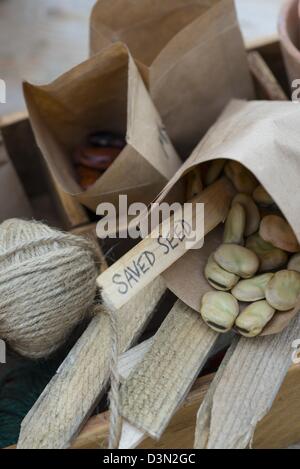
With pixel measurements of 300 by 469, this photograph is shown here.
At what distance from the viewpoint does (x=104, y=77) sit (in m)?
0.66

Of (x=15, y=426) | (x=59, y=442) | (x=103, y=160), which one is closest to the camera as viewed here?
(x=59, y=442)

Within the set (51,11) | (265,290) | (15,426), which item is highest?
(51,11)

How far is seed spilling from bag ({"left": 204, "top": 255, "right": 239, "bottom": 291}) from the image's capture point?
550 millimetres

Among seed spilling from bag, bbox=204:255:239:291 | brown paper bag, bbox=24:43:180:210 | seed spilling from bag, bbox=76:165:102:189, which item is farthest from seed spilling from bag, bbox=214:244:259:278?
seed spilling from bag, bbox=76:165:102:189

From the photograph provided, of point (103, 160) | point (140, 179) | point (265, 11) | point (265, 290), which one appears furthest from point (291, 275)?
point (265, 11)

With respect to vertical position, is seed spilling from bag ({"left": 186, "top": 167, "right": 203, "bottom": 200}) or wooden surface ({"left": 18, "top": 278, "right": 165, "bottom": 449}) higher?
seed spilling from bag ({"left": 186, "top": 167, "right": 203, "bottom": 200})

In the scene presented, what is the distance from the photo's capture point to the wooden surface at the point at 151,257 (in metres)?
0.49

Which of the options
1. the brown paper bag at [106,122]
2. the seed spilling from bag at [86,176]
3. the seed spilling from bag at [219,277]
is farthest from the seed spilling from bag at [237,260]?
the seed spilling from bag at [86,176]

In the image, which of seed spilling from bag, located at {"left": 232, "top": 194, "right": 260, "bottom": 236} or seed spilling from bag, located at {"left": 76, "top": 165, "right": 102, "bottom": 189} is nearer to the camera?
seed spilling from bag, located at {"left": 232, "top": 194, "right": 260, "bottom": 236}

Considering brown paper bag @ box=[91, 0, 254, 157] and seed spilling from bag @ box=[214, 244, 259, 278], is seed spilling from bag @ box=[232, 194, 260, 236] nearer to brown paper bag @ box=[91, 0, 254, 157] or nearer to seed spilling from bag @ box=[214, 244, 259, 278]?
seed spilling from bag @ box=[214, 244, 259, 278]

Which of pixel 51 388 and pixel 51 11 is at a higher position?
pixel 51 11

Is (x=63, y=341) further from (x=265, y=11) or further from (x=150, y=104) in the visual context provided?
(x=265, y=11)

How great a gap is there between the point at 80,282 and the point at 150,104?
20cm

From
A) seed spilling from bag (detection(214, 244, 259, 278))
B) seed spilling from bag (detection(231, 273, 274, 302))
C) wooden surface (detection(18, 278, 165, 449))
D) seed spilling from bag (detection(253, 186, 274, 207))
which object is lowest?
wooden surface (detection(18, 278, 165, 449))
